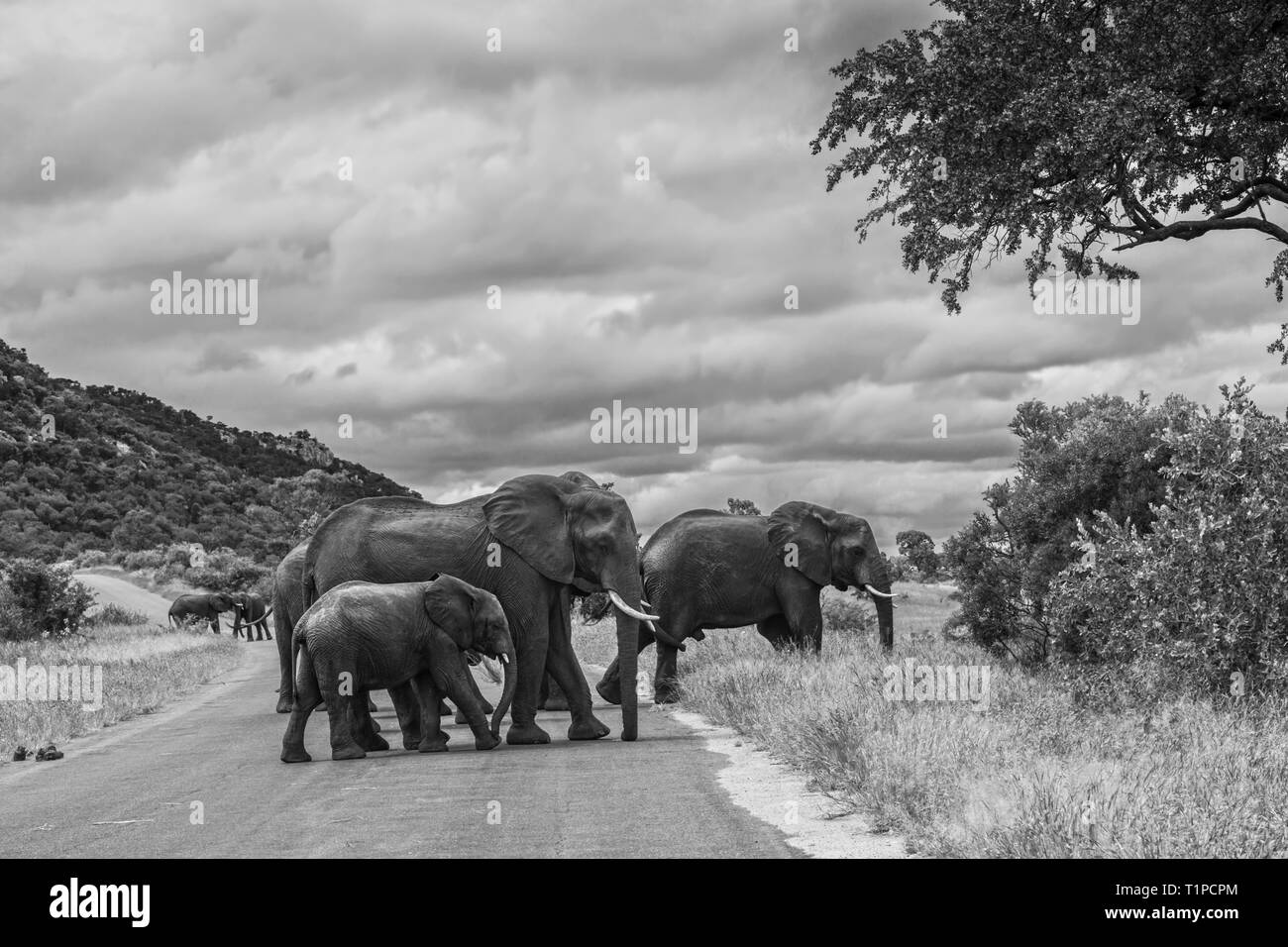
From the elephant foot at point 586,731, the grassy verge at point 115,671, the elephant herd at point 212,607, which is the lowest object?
the elephant herd at point 212,607

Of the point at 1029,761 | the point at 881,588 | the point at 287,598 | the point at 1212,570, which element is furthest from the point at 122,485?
the point at 1029,761

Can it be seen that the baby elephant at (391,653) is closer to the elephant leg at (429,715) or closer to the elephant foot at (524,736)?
the elephant leg at (429,715)

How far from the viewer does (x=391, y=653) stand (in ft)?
46.5

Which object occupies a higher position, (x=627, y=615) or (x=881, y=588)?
(x=627, y=615)

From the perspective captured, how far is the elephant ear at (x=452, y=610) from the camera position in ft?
47.5

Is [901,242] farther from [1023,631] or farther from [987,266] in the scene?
[1023,631]

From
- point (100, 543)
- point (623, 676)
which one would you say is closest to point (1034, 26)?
point (623, 676)

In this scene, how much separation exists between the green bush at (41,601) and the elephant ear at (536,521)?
28.3 metres

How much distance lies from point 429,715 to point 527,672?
1227mm

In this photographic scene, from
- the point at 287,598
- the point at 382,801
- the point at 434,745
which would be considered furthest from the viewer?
the point at 287,598

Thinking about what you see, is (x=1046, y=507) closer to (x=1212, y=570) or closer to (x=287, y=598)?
(x=1212, y=570)

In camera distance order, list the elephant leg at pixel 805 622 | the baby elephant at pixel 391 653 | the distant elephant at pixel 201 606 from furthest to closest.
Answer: the distant elephant at pixel 201 606, the elephant leg at pixel 805 622, the baby elephant at pixel 391 653

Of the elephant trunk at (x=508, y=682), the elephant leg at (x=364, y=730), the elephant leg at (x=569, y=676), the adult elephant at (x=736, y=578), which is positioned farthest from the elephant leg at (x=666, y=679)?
the elephant leg at (x=364, y=730)
